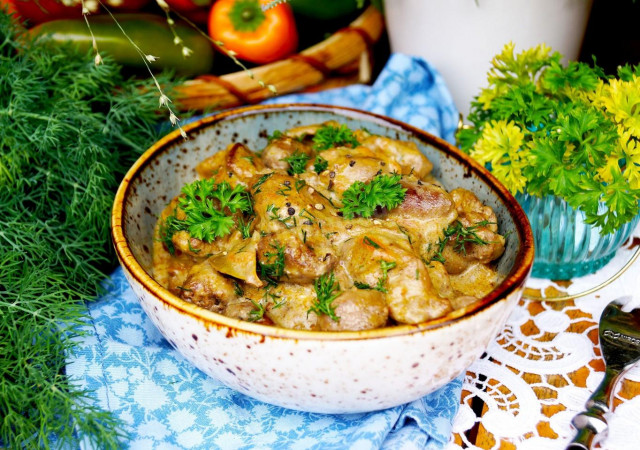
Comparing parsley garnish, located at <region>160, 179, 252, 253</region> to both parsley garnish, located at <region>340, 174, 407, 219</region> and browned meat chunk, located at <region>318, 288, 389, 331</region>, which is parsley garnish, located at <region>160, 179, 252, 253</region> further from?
browned meat chunk, located at <region>318, 288, 389, 331</region>

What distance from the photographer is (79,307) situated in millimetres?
1869

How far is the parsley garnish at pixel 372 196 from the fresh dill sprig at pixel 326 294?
0.23 metres

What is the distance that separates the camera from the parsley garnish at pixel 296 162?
2027mm

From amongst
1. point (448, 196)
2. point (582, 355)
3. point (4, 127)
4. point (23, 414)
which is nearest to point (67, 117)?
point (4, 127)

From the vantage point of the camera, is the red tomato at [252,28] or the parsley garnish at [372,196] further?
the red tomato at [252,28]

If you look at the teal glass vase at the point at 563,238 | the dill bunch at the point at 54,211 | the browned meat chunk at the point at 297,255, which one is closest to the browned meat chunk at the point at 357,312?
the browned meat chunk at the point at 297,255

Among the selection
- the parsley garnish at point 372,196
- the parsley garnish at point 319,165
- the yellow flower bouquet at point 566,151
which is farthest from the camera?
the parsley garnish at point 319,165

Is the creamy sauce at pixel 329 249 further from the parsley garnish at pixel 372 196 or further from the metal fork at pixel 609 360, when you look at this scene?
the metal fork at pixel 609 360

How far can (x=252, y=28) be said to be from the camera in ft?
9.66

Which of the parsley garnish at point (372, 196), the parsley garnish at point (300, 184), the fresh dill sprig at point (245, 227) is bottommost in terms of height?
the fresh dill sprig at point (245, 227)

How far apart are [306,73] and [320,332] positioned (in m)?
1.81

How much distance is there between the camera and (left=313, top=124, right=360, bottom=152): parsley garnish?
2.19 metres

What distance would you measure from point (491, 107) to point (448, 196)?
0.55 m

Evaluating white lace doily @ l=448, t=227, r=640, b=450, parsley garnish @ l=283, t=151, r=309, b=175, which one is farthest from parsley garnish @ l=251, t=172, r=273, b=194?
white lace doily @ l=448, t=227, r=640, b=450
